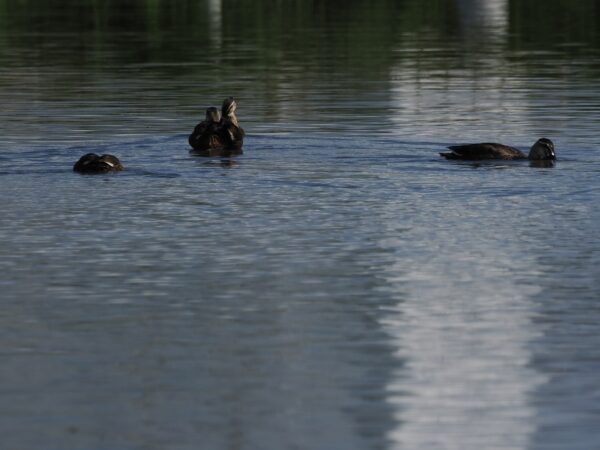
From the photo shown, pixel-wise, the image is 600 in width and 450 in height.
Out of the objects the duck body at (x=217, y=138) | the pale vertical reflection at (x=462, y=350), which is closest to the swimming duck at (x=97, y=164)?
the duck body at (x=217, y=138)

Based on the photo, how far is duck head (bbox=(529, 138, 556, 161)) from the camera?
24.6 metres

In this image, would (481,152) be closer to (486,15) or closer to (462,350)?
(462,350)

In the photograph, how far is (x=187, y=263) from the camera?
1727cm

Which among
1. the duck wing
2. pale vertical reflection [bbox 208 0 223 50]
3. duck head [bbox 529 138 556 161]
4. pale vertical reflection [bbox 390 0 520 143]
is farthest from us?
pale vertical reflection [bbox 208 0 223 50]

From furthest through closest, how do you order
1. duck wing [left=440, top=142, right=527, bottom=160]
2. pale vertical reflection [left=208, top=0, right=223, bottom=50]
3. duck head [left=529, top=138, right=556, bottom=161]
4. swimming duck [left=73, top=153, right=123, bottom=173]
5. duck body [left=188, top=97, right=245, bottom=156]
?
pale vertical reflection [left=208, top=0, right=223, bottom=50], duck body [left=188, top=97, right=245, bottom=156], duck wing [left=440, top=142, right=527, bottom=160], duck head [left=529, top=138, right=556, bottom=161], swimming duck [left=73, top=153, right=123, bottom=173]

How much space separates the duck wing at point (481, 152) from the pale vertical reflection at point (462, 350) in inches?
270

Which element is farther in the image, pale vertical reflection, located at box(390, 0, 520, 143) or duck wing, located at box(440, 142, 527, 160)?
pale vertical reflection, located at box(390, 0, 520, 143)

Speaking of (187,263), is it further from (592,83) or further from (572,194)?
(592,83)

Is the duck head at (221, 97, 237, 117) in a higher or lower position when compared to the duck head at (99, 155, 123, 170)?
higher

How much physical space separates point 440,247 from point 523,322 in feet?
11.3

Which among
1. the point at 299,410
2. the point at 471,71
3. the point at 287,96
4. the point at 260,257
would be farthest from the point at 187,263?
the point at 471,71

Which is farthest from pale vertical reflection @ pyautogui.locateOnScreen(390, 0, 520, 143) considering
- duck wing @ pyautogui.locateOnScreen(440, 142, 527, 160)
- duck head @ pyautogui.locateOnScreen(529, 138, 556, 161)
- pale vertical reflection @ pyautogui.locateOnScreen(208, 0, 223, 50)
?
pale vertical reflection @ pyautogui.locateOnScreen(208, 0, 223, 50)

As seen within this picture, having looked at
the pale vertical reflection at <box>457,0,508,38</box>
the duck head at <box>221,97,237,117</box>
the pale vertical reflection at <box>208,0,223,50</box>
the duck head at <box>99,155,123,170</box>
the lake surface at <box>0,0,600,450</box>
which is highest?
the duck head at <box>221,97,237,117</box>

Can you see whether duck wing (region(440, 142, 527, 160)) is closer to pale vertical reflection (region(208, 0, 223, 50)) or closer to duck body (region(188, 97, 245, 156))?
duck body (region(188, 97, 245, 156))
